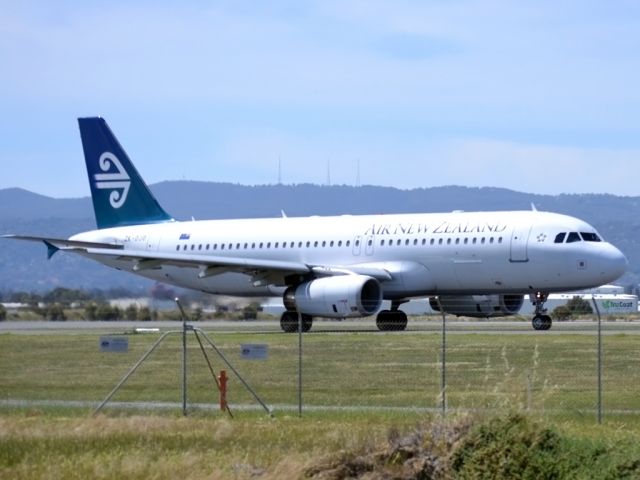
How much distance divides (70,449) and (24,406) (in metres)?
6.06

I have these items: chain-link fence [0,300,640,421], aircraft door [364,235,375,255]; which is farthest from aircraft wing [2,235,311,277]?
chain-link fence [0,300,640,421]

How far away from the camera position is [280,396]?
81.3 ft

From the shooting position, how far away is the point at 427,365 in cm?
2888

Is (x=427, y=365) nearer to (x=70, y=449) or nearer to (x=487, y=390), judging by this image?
(x=487, y=390)

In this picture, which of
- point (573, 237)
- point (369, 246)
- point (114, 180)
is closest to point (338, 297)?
point (369, 246)

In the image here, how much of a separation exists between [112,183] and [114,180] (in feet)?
0.41

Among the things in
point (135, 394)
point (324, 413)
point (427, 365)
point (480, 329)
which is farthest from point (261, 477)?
point (480, 329)

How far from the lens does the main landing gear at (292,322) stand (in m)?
42.3

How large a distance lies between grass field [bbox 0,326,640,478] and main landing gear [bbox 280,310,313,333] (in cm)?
213

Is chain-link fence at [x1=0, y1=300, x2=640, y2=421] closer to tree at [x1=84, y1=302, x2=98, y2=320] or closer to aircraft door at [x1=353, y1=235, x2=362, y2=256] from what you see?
aircraft door at [x1=353, y1=235, x2=362, y2=256]

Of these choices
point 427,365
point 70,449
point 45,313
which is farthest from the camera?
point 45,313

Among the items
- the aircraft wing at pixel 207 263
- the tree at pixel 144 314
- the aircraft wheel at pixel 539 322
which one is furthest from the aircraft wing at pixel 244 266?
the tree at pixel 144 314

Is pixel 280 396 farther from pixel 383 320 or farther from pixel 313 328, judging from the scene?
pixel 313 328

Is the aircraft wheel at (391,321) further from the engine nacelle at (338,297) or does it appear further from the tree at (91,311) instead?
the tree at (91,311)
